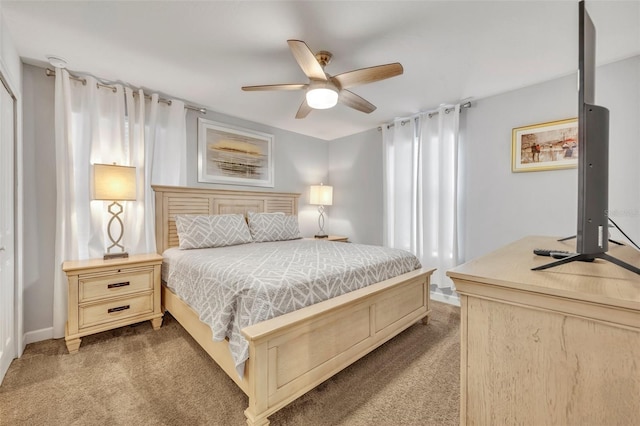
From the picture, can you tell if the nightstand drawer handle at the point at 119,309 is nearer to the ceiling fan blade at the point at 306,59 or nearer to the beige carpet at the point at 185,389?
the beige carpet at the point at 185,389


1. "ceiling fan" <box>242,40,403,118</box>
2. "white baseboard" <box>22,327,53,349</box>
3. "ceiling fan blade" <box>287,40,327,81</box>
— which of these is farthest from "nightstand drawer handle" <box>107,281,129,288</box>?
"ceiling fan blade" <box>287,40,327,81</box>

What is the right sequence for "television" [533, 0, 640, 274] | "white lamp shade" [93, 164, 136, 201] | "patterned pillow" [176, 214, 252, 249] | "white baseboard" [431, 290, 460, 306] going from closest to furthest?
1. "television" [533, 0, 640, 274]
2. "white lamp shade" [93, 164, 136, 201]
3. "patterned pillow" [176, 214, 252, 249]
4. "white baseboard" [431, 290, 460, 306]

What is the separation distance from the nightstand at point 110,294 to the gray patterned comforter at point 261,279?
0.69 ft

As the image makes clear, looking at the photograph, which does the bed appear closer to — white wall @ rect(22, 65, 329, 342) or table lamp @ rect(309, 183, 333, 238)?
white wall @ rect(22, 65, 329, 342)

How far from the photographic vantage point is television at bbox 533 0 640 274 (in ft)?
2.56

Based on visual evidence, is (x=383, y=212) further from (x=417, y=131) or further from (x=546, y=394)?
(x=546, y=394)

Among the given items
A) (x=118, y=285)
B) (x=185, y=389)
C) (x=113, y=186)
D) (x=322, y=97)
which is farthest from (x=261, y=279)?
(x=113, y=186)

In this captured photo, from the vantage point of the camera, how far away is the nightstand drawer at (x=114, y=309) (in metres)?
2.22

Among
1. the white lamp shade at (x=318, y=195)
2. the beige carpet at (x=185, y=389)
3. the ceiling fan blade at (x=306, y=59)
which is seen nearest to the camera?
the beige carpet at (x=185, y=389)

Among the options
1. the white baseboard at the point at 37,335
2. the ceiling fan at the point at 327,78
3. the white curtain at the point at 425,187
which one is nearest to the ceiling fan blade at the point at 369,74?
the ceiling fan at the point at 327,78

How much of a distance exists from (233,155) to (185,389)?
Result: 110 inches

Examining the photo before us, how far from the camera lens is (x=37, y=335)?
7.73 ft

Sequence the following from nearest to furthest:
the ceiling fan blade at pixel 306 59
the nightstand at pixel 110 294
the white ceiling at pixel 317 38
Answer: the ceiling fan blade at pixel 306 59, the white ceiling at pixel 317 38, the nightstand at pixel 110 294

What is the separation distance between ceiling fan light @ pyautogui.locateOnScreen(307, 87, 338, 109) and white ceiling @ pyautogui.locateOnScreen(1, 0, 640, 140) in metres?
0.37
